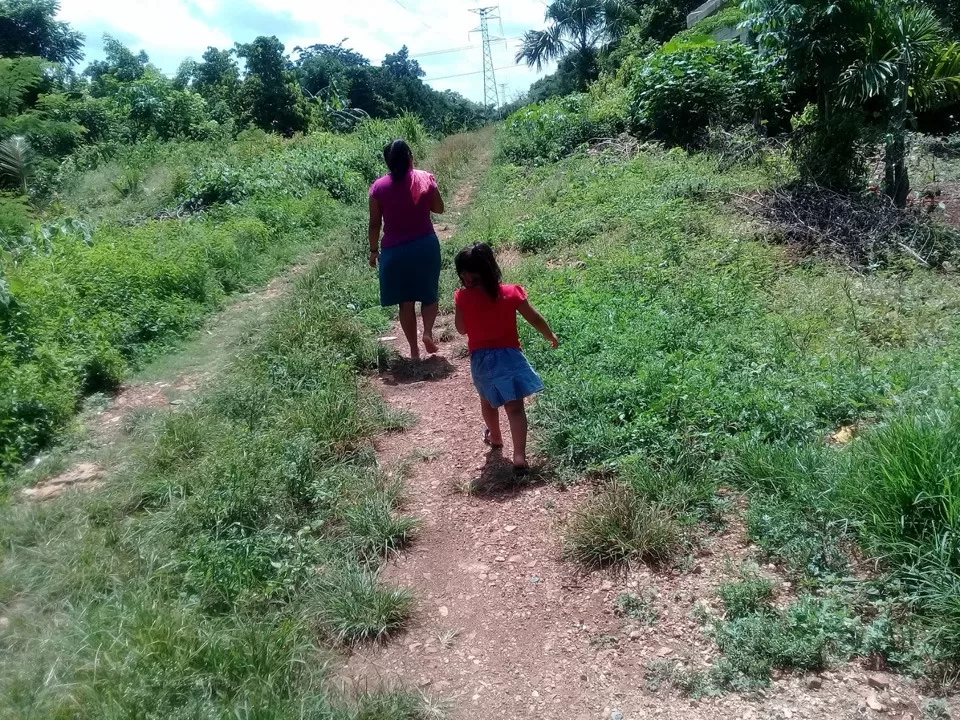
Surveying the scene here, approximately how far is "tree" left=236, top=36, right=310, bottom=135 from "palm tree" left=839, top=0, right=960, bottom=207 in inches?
817

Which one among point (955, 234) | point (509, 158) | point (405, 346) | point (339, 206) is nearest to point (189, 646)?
point (405, 346)

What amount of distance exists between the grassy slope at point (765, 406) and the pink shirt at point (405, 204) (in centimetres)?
124

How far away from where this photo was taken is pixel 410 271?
577 cm

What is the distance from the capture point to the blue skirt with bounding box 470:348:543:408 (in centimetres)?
399

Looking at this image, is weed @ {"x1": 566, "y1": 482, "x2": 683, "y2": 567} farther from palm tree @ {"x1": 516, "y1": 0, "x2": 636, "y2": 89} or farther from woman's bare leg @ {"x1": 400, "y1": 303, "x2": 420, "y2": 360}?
palm tree @ {"x1": 516, "y1": 0, "x2": 636, "y2": 89}

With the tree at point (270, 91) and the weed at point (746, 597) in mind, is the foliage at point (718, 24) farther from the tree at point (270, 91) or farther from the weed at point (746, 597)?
the weed at point (746, 597)

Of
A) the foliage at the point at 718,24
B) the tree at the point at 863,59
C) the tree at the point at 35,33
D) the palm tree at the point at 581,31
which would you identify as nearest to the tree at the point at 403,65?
the palm tree at the point at 581,31

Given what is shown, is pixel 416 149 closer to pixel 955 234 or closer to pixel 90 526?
pixel 955 234

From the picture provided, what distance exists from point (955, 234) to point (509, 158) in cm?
984

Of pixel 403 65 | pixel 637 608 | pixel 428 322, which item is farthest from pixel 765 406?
pixel 403 65

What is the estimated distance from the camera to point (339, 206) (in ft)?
41.9

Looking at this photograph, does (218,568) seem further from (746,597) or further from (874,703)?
(874,703)

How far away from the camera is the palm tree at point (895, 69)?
7820 mm

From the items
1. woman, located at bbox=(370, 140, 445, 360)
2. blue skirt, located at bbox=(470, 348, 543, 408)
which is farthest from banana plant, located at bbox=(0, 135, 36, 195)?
blue skirt, located at bbox=(470, 348, 543, 408)
